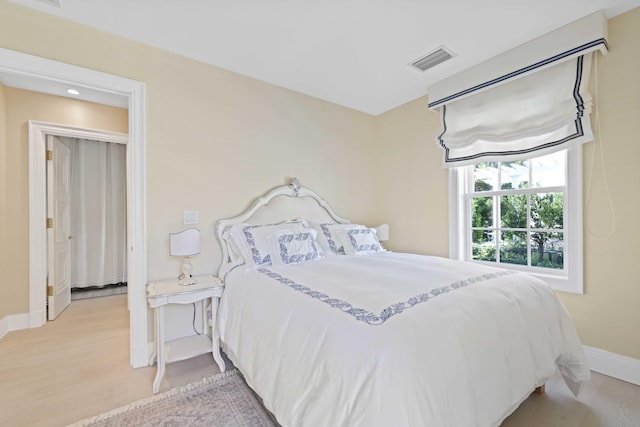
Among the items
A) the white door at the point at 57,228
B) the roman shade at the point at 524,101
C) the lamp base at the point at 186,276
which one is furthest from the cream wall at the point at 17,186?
the roman shade at the point at 524,101

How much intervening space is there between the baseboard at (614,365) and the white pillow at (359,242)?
1876 millimetres

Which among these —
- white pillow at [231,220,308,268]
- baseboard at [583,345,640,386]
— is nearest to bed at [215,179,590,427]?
white pillow at [231,220,308,268]

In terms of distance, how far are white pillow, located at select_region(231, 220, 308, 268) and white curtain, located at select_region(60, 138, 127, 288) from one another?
302 cm

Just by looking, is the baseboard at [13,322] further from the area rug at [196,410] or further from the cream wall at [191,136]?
the area rug at [196,410]

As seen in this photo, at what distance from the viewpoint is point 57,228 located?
10.8 feet

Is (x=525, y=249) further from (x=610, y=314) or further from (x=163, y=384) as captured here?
(x=163, y=384)

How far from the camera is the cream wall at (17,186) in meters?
2.83

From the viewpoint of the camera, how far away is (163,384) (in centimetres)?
199

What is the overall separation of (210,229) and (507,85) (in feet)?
10.1

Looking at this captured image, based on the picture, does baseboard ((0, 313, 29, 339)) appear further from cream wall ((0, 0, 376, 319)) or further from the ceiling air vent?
the ceiling air vent

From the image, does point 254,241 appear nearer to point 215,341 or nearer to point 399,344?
point 215,341

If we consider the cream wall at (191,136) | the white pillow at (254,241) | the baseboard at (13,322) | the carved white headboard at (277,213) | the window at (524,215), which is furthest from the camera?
the baseboard at (13,322)

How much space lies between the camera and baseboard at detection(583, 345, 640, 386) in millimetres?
1967

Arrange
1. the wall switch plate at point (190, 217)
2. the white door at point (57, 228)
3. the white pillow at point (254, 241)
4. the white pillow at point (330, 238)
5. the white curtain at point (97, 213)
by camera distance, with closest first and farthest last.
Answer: the white pillow at point (254, 241) → the wall switch plate at point (190, 217) → the white pillow at point (330, 238) → the white door at point (57, 228) → the white curtain at point (97, 213)
